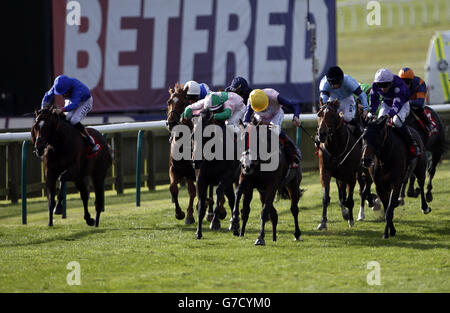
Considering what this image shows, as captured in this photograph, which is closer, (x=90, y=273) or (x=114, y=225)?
(x=90, y=273)

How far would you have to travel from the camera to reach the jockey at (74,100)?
13.0 meters

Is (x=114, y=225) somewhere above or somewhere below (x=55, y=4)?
below

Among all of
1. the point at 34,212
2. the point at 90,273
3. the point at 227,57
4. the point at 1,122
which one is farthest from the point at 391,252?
the point at 227,57

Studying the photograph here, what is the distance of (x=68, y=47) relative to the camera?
69.8ft

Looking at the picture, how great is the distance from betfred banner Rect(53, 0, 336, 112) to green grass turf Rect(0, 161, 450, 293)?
700 centimetres

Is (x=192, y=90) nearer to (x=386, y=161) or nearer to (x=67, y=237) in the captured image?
(x=67, y=237)

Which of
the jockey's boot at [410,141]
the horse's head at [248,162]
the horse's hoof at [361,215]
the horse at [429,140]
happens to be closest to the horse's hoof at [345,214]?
the horse's hoof at [361,215]

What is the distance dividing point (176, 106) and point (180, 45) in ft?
35.1

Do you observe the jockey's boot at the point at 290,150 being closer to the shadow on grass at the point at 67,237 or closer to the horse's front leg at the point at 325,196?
the horse's front leg at the point at 325,196

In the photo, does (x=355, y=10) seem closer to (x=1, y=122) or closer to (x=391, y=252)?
(x=1, y=122)

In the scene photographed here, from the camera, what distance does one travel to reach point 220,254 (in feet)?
35.2

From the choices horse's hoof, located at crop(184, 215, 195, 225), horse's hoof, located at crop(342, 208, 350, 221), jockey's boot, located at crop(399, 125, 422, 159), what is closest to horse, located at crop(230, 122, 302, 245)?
horse's hoof, located at crop(342, 208, 350, 221)

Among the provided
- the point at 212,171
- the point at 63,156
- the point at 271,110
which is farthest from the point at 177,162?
the point at 271,110
